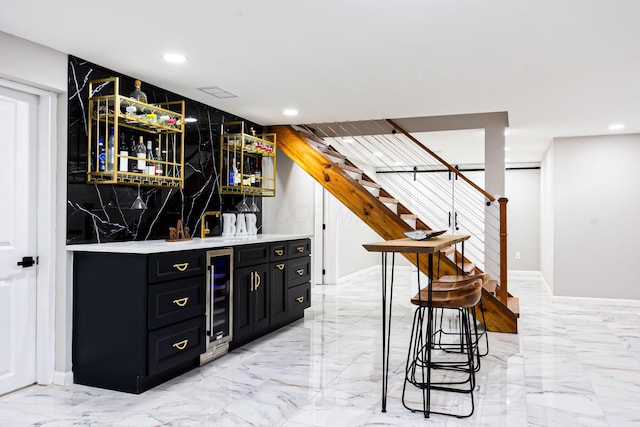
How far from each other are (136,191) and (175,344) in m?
1.32

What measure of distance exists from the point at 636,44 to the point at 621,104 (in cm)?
187

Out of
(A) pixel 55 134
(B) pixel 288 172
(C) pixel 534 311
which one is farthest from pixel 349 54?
(C) pixel 534 311

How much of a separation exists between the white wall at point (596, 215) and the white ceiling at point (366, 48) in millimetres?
1697

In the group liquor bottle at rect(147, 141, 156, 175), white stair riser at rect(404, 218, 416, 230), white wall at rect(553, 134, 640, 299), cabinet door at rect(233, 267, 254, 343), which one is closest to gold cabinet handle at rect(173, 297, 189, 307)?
cabinet door at rect(233, 267, 254, 343)

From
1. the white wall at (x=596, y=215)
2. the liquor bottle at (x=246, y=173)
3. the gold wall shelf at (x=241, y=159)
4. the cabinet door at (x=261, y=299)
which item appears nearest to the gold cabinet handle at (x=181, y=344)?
the cabinet door at (x=261, y=299)

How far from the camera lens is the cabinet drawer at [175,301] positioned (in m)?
3.02

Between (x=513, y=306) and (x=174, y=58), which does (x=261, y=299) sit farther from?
(x=513, y=306)

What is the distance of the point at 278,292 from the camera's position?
15.0 feet

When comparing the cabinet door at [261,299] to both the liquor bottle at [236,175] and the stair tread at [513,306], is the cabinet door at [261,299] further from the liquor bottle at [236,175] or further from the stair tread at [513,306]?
the stair tread at [513,306]

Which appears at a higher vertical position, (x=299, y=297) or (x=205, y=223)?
(x=205, y=223)

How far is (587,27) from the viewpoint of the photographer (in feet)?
9.07

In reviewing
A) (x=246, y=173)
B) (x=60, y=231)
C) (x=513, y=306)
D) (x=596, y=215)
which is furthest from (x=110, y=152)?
(x=596, y=215)

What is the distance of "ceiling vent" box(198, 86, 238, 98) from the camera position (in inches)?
162

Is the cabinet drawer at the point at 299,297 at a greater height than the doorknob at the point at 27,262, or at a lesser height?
lesser
